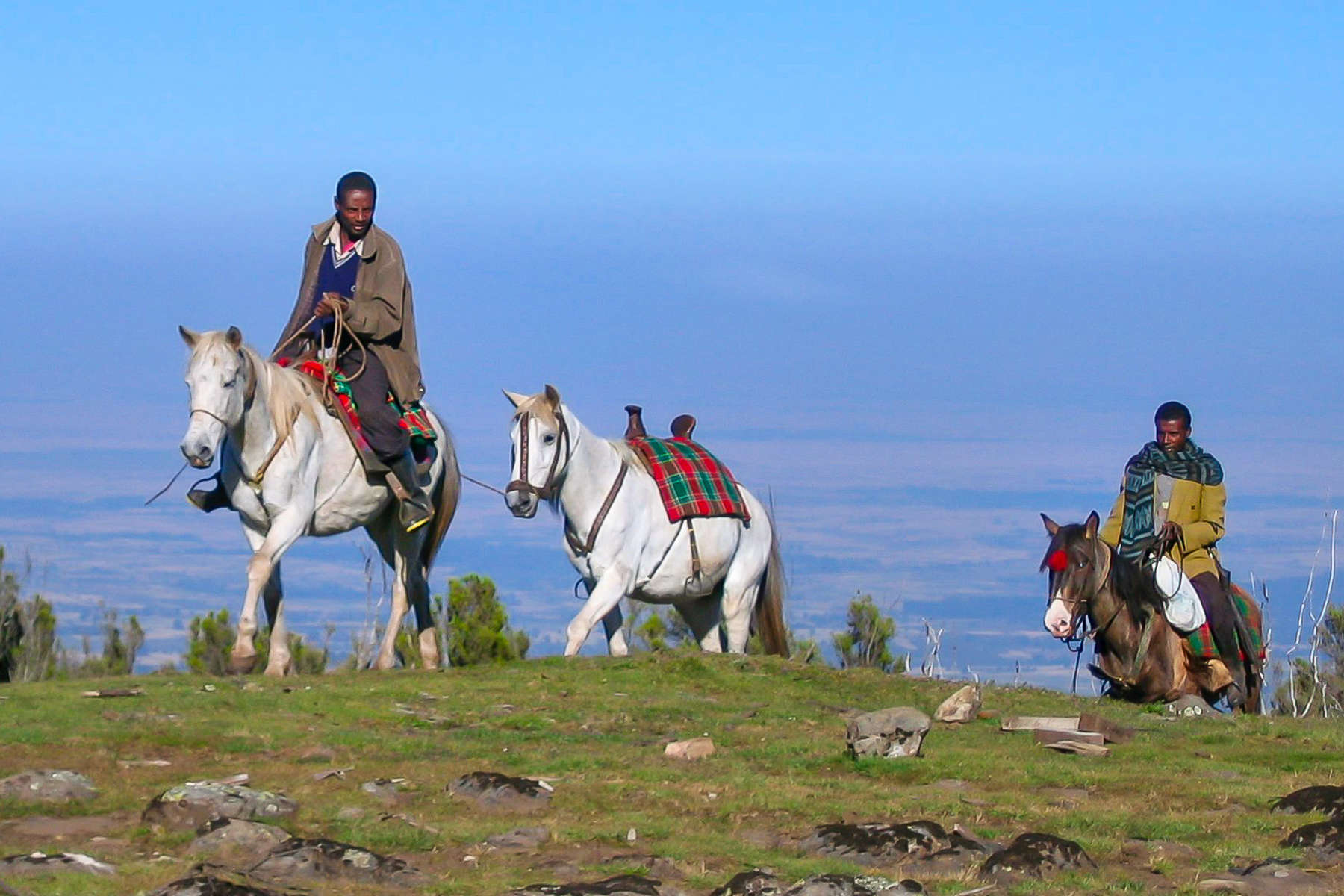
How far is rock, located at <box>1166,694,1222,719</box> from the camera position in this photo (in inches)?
491

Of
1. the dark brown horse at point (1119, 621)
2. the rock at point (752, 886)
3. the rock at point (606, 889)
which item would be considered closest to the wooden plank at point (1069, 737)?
the dark brown horse at point (1119, 621)

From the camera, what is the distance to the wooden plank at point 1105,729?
10.5 meters

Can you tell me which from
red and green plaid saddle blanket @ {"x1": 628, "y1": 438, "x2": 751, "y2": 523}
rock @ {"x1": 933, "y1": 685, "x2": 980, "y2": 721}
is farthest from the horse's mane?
red and green plaid saddle blanket @ {"x1": 628, "y1": 438, "x2": 751, "y2": 523}

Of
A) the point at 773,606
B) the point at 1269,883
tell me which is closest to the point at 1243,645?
the point at 773,606

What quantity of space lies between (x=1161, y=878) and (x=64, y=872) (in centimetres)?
376

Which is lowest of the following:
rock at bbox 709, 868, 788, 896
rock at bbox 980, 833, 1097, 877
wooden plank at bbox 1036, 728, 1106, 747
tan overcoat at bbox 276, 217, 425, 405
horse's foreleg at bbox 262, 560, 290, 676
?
rock at bbox 709, 868, 788, 896

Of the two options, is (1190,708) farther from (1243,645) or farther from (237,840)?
(237,840)

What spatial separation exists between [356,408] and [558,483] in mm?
1437

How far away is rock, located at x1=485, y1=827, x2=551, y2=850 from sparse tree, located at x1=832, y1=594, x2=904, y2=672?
1115 centimetres

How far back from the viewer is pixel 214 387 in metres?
11.9

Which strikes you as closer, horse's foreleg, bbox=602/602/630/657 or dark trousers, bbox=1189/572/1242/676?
dark trousers, bbox=1189/572/1242/676

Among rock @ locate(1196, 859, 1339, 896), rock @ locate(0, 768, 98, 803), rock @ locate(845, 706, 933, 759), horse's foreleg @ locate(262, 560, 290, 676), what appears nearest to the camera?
rock @ locate(1196, 859, 1339, 896)

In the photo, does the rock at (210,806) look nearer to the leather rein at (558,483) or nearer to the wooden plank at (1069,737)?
the wooden plank at (1069,737)

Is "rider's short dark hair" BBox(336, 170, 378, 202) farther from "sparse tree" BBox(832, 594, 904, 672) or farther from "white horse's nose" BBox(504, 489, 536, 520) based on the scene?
"sparse tree" BBox(832, 594, 904, 672)
